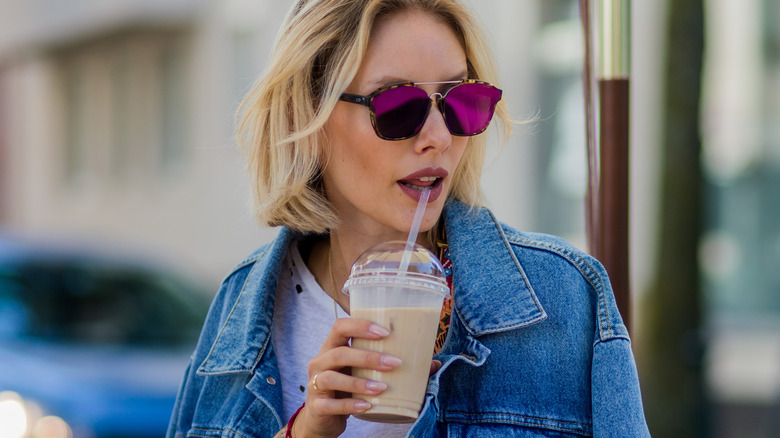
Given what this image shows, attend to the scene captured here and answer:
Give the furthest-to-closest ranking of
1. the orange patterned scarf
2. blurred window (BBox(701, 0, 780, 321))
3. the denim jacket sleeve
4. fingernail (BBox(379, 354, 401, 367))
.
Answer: blurred window (BBox(701, 0, 780, 321)) → the orange patterned scarf → the denim jacket sleeve → fingernail (BBox(379, 354, 401, 367))

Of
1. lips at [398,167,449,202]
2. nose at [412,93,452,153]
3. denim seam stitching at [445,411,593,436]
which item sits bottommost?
denim seam stitching at [445,411,593,436]

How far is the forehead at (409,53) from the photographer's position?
1904 mm

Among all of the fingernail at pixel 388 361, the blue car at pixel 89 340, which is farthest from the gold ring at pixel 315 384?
the blue car at pixel 89 340

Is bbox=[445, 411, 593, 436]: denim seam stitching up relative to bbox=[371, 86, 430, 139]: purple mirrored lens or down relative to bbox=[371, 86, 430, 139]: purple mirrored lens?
down

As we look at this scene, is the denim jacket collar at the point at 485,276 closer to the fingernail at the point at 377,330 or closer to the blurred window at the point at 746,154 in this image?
the fingernail at the point at 377,330

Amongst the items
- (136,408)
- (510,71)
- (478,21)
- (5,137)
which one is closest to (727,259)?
(510,71)

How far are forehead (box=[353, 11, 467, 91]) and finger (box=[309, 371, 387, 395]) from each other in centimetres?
63

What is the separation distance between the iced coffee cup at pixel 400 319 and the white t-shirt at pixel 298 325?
0.47 m

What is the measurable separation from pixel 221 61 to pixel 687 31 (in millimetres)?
8439

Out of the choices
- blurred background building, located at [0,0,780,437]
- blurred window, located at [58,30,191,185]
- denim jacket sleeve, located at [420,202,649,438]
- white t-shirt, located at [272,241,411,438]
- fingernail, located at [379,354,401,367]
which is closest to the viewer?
fingernail, located at [379,354,401,367]

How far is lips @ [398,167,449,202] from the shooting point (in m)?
1.89

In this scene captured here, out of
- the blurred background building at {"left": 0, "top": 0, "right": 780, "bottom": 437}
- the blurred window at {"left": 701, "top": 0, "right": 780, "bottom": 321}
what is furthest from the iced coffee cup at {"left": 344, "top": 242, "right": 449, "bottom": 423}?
the blurred window at {"left": 701, "top": 0, "right": 780, "bottom": 321}

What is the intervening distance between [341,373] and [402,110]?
0.55m

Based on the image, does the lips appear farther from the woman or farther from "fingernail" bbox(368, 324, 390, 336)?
"fingernail" bbox(368, 324, 390, 336)
